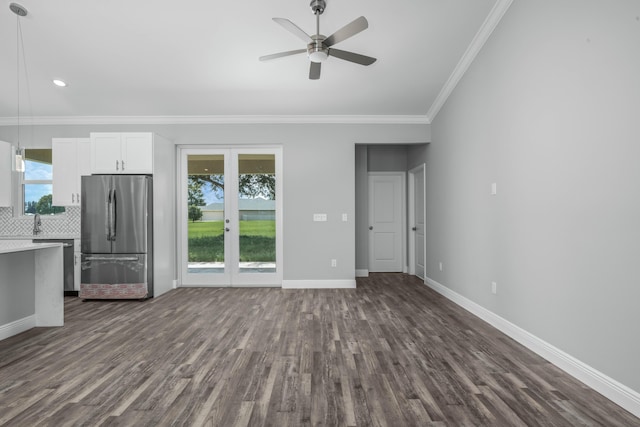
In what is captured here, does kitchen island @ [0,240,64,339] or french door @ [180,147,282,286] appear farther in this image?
french door @ [180,147,282,286]

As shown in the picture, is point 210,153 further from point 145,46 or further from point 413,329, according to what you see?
point 413,329

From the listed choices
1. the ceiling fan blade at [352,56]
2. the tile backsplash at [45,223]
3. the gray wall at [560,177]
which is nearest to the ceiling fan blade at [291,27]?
the ceiling fan blade at [352,56]

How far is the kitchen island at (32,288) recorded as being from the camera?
3.24m

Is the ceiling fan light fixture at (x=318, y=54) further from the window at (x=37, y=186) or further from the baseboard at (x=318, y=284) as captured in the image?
the window at (x=37, y=186)

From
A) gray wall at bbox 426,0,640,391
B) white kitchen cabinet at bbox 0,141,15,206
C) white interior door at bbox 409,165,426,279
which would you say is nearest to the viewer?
gray wall at bbox 426,0,640,391

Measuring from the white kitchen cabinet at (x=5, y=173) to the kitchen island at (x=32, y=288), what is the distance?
2514mm

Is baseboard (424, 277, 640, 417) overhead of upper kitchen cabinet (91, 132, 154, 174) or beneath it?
beneath

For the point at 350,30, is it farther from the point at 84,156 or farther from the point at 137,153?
the point at 84,156

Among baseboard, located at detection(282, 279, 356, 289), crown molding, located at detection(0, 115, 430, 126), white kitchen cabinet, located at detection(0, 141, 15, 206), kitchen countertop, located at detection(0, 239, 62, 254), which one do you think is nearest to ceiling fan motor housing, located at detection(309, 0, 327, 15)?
crown molding, located at detection(0, 115, 430, 126)

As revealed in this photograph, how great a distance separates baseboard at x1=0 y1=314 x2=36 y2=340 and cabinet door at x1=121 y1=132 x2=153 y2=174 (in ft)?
7.33

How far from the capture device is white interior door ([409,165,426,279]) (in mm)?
6336

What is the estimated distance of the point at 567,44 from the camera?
260 centimetres

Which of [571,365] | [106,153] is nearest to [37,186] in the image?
[106,153]

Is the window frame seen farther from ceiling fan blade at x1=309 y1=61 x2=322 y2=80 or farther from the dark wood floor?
ceiling fan blade at x1=309 y1=61 x2=322 y2=80
